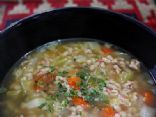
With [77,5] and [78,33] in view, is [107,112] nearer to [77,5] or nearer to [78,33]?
[78,33]

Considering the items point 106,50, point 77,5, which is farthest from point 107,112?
point 77,5

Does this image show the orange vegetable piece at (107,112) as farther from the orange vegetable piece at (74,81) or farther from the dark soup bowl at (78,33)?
the dark soup bowl at (78,33)

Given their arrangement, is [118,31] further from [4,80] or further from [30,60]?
[4,80]

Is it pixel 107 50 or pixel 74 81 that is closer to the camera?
pixel 74 81

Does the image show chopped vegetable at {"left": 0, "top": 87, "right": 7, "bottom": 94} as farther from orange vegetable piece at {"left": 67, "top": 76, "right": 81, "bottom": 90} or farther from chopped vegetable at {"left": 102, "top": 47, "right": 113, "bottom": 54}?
chopped vegetable at {"left": 102, "top": 47, "right": 113, "bottom": 54}

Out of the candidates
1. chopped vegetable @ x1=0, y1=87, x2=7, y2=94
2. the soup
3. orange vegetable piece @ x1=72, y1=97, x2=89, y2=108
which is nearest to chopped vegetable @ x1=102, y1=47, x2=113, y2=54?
the soup

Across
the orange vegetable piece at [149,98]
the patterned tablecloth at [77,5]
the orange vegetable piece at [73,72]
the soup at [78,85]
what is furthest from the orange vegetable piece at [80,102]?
the patterned tablecloth at [77,5]
